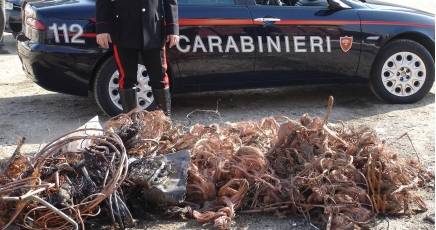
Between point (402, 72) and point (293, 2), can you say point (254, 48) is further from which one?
point (402, 72)

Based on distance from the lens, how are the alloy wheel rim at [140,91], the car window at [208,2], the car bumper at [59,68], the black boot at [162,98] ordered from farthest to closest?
the car window at [208,2] → the alloy wheel rim at [140,91] → the car bumper at [59,68] → the black boot at [162,98]

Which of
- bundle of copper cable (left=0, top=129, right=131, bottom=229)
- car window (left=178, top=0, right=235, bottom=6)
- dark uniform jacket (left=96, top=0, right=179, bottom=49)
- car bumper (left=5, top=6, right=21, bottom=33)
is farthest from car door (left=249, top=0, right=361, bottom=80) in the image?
car bumper (left=5, top=6, right=21, bottom=33)

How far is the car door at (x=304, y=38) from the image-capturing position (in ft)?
20.0

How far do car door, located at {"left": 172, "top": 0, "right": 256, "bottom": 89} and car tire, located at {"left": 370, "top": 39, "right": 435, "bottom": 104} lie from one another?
143 centimetres

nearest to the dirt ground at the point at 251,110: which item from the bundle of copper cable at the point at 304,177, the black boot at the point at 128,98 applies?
the black boot at the point at 128,98

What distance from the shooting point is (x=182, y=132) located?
4.28 m

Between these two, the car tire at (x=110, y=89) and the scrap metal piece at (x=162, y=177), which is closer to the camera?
the scrap metal piece at (x=162, y=177)

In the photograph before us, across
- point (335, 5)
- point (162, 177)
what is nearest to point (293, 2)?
point (335, 5)

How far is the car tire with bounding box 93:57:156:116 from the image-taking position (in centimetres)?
582

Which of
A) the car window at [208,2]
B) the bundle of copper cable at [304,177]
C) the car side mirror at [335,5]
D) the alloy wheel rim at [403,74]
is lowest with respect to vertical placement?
the alloy wheel rim at [403,74]

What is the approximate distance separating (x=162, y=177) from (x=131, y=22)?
1.53 m

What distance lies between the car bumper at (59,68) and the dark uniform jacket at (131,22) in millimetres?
1110

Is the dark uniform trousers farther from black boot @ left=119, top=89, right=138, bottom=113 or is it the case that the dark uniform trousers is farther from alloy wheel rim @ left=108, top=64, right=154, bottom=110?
alloy wheel rim @ left=108, top=64, right=154, bottom=110

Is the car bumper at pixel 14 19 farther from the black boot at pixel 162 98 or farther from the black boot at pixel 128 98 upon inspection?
the black boot at pixel 162 98
